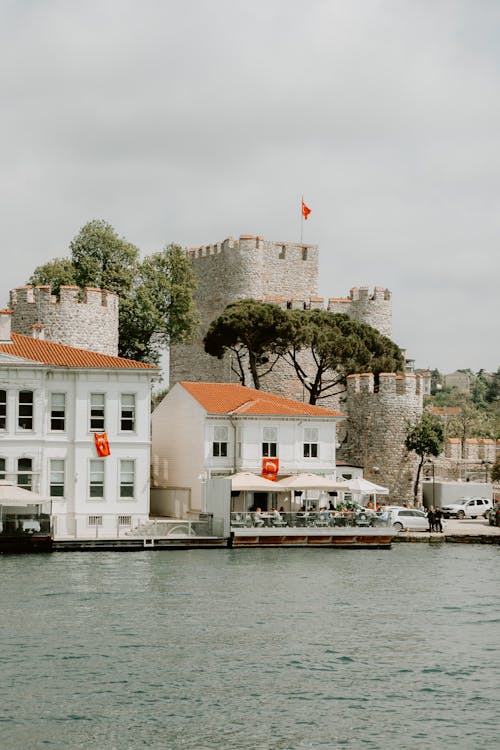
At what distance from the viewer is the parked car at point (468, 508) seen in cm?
6494

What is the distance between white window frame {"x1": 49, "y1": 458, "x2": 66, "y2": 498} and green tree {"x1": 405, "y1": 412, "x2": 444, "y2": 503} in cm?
2156

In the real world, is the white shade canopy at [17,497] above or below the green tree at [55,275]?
below

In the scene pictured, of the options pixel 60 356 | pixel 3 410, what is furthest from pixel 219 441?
pixel 3 410

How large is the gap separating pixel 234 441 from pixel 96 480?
7.79 m

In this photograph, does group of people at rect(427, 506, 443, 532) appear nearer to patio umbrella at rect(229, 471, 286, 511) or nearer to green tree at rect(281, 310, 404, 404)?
patio umbrella at rect(229, 471, 286, 511)

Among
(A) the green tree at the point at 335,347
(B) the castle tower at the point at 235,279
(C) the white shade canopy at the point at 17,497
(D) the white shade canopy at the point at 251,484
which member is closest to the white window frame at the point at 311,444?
(D) the white shade canopy at the point at 251,484

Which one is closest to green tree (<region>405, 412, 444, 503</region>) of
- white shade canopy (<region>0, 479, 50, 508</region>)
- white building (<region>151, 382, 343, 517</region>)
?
white building (<region>151, 382, 343, 517</region>)

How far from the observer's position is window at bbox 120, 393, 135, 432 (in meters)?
52.2

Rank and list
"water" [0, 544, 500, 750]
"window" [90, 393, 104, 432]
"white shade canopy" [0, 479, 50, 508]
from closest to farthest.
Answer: "water" [0, 544, 500, 750], "white shade canopy" [0, 479, 50, 508], "window" [90, 393, 104, 432]

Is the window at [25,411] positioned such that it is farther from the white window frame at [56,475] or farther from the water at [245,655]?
the water at [245,655]

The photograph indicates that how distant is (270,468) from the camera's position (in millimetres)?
56000

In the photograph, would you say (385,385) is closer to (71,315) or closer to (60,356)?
(71,315)

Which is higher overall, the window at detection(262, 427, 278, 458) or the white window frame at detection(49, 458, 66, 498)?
the window at detection(262, 427, 278, 458)

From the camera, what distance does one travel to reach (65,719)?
23.5m
